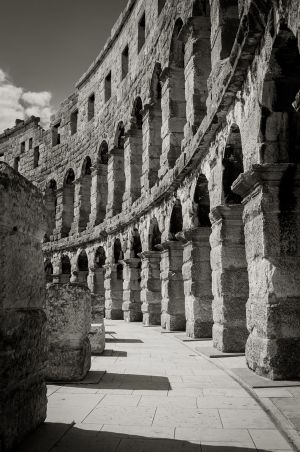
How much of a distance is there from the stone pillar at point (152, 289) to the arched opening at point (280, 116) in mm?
7558

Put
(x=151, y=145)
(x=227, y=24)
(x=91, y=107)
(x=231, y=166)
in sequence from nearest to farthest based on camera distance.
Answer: (x=231, y=166) → (x=227, y=24) → (x=151, y=145) → (x=91, y=107)

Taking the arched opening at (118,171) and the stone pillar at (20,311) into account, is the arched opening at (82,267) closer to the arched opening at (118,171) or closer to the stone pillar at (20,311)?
the arched opening at (118,171)

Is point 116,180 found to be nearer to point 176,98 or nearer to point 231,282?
point 176,98

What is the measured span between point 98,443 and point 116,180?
1453 cm

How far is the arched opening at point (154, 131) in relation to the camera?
13.0 m

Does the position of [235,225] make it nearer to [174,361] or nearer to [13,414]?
[174,361]

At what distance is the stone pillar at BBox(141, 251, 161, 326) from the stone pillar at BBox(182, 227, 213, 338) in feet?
11.5

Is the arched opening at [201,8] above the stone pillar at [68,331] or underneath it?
above

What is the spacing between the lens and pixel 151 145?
43.3ft

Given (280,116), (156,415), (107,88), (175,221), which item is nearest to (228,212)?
(280,116)

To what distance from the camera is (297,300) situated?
4.73 m

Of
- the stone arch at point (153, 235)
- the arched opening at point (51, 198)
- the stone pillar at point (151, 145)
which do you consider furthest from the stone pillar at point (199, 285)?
the arched opening at point (51, 198)

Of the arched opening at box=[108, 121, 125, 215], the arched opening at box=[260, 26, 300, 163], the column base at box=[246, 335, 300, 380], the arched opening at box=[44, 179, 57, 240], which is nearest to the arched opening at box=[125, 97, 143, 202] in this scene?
the arched opening at box=[108, 121, 125, 215]

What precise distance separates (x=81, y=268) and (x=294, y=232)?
630 inches
